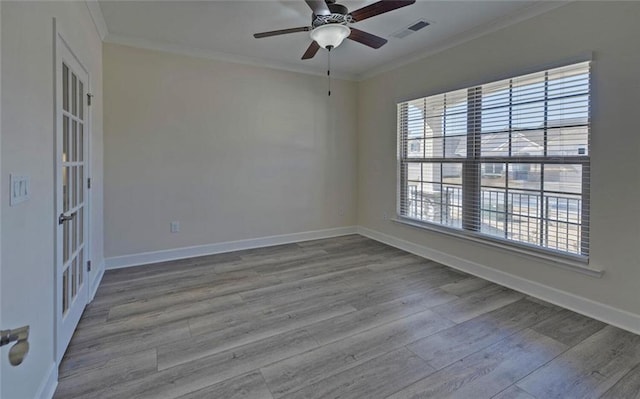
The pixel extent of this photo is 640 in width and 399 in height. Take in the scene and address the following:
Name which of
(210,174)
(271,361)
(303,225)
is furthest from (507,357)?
(210,174)

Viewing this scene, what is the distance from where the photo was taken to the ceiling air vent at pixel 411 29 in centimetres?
327

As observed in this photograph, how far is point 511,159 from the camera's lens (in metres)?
3.18

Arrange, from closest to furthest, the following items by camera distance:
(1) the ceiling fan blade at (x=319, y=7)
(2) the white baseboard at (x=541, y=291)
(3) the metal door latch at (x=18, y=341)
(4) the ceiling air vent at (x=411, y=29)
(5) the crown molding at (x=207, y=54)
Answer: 1. (3) the metal door latch at (x=18, y=341)
2. (1) the ceiling fan blade at (x=319, y=7)
3. (2) the white baseboard at (x=541, y=291)
4. (4) the ceiling air vent at (x=411, y=29)
5. (5) the crown molding at (x=207, y=54)

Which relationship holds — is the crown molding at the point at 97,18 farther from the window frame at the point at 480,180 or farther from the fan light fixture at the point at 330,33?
the window frame at the point at 480,180

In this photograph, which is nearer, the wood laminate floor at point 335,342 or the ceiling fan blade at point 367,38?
the wood laminate floor at point 335,342

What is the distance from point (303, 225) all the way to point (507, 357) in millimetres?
3381

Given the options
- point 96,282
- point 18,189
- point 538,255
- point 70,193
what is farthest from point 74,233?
point 538,255

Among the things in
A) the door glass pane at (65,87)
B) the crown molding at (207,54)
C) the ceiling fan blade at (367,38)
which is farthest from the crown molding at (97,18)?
the ceiling fan blade at (367,38)

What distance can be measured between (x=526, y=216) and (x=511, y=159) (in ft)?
1.91

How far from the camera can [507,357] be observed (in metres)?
2.07

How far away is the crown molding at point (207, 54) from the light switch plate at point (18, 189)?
9.45ft

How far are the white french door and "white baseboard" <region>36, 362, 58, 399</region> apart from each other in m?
0.15

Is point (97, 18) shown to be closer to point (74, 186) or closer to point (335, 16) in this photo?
point (74, 186)

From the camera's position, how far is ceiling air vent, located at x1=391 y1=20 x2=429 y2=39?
3266 mm
